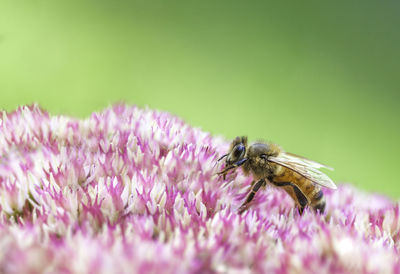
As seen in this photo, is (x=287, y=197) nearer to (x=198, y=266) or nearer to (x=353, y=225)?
(x=353, y=225)

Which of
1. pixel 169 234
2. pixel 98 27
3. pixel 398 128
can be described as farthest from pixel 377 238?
pixel 398 128

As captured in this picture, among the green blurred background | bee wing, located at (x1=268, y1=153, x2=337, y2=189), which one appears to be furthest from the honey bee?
the green blurred background

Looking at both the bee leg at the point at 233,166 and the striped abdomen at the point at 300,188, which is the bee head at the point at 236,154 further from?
the striped abdomen at the point at 300,188

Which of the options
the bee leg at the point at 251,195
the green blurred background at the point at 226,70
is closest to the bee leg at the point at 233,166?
the bee leg at the point at 251,195

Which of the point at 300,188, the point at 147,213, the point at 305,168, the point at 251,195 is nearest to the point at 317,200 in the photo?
the point at 300,188

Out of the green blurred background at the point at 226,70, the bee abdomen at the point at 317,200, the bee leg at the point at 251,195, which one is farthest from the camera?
the green blurred background at the point at 226,70

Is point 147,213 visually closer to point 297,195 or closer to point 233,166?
point 233,166

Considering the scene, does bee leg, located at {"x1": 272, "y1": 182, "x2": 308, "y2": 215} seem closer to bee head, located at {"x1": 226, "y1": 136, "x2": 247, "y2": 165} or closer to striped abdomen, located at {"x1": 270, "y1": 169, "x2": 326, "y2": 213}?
striped abdomen, located at {"x1": 270, "y1": 169, "x2": 326, "y2": 213}
